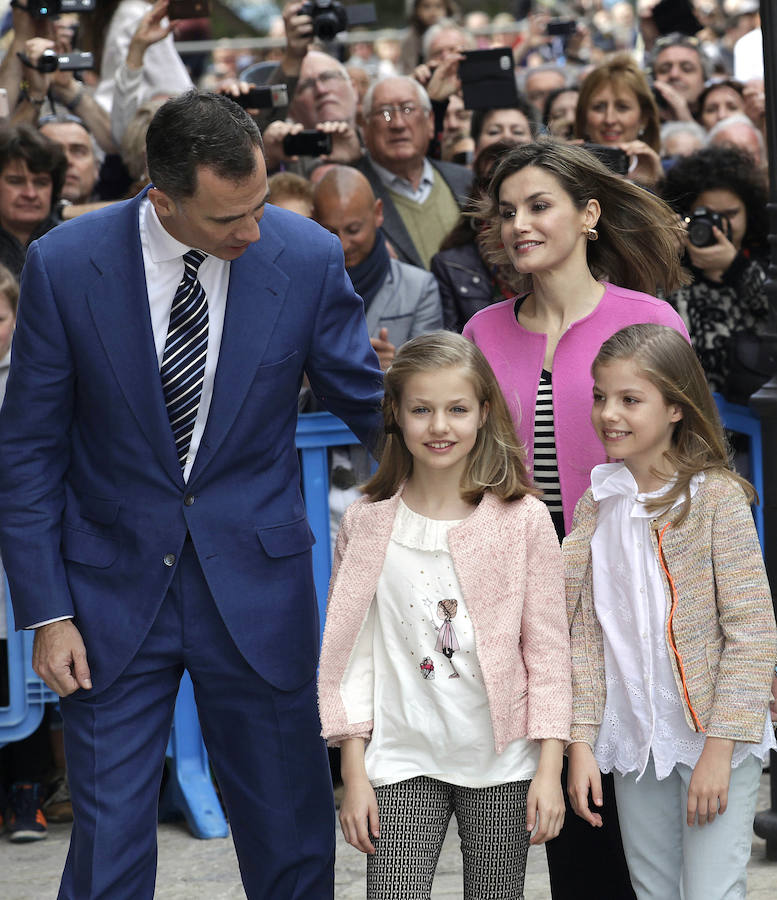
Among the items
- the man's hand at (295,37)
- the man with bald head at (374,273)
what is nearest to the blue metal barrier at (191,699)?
the man with bald head at (374,273)

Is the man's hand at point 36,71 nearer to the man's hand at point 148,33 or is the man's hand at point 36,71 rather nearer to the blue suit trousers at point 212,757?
the man's hand at point 148,33

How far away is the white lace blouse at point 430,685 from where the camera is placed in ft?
9.34

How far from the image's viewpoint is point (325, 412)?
4727mm

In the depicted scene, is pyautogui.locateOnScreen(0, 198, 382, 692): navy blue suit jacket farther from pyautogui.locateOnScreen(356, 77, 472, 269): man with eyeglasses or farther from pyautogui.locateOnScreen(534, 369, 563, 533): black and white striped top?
pyautogui.locateOnScreen(356, 77, 472, 269): man with eyeglasses

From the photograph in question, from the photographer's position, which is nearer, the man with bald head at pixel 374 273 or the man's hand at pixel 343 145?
the man with bald head at pixel 374 273

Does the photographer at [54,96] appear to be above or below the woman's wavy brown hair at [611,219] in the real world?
above

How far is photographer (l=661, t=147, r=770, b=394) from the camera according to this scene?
16.5 feet

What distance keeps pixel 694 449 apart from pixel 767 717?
1.87ft

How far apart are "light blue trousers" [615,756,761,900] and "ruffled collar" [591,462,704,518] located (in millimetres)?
520

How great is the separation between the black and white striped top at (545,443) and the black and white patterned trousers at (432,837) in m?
0.71

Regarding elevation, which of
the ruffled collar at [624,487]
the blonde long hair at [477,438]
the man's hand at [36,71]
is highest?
the man's hand at [36,71]

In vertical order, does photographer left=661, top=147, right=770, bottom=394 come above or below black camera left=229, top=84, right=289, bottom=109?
below

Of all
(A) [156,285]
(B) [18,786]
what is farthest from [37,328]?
(B) [18,786]

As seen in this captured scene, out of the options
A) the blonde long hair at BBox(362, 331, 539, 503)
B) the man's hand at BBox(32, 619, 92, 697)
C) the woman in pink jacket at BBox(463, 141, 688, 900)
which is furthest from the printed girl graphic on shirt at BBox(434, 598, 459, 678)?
the man's hand at BBox(32, 619, 92, 697)
